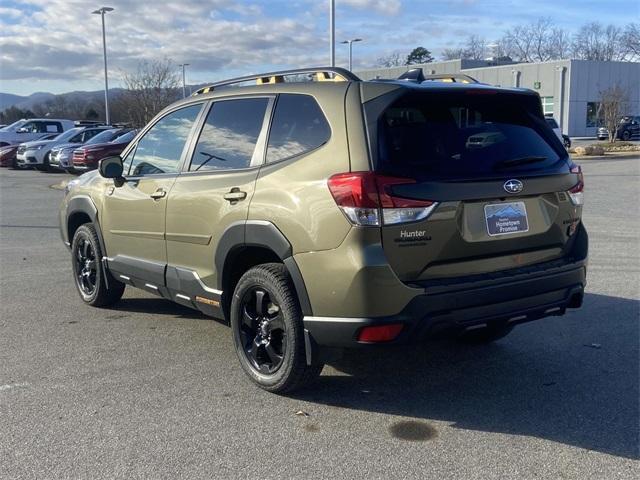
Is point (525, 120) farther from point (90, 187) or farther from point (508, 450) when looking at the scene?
point (90, 187)

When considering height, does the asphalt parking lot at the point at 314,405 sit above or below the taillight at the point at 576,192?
below

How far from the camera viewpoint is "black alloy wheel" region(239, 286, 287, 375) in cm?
426

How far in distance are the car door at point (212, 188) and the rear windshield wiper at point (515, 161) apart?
1.48 meters

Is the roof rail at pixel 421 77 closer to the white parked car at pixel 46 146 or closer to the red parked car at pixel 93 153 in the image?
the red parked car at pixel 93 153

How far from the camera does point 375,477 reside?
10.7 ft

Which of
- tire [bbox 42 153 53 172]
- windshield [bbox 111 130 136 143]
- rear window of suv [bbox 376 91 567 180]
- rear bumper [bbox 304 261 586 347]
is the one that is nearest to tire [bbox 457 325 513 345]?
rear bumper [bbox 304 261 586 347]

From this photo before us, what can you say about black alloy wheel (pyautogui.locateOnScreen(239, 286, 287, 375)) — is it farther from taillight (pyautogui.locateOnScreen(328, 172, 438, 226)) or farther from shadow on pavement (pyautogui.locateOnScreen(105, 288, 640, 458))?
taillight (pyautogui.locateOnScreen(328, 172, 438, 226))

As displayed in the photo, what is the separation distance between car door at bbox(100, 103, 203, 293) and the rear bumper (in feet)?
6.11

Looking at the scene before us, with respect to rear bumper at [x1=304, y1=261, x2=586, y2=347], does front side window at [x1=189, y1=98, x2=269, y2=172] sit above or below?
above

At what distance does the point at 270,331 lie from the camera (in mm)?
4301

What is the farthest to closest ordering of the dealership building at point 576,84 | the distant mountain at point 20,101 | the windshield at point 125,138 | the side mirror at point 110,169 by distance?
the distant mountain at point 20,101 → the dealership building at point 576,84 → the windshield at point 125,138 → the side mirror at point 110,169

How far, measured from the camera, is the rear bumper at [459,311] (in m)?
3.62

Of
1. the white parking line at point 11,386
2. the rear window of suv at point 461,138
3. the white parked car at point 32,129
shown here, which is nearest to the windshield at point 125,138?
the white parked car at point 32,129

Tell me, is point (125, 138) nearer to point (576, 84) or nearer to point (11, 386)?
point (11, 386)
